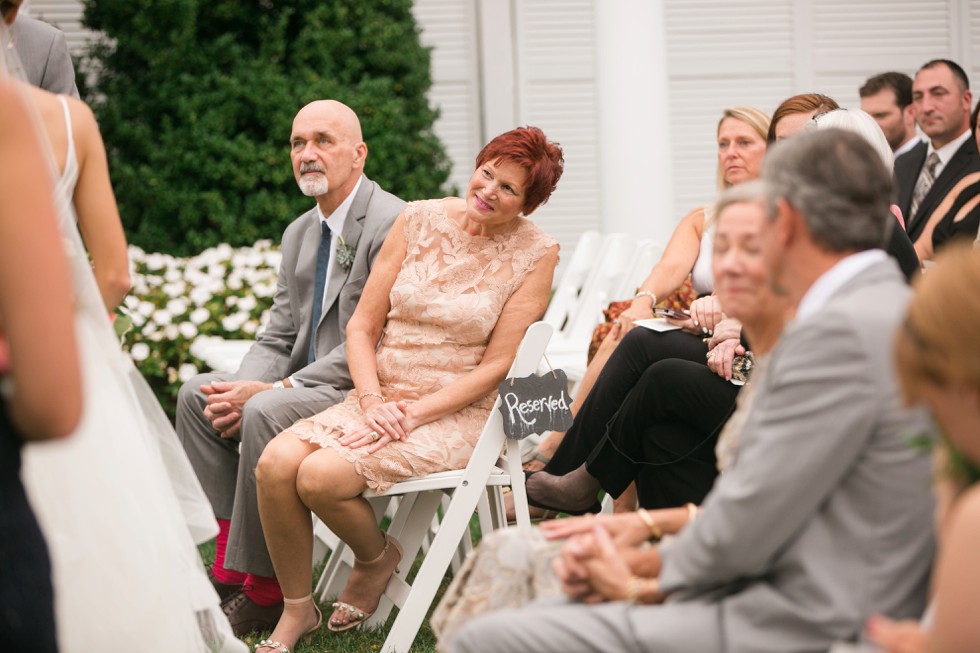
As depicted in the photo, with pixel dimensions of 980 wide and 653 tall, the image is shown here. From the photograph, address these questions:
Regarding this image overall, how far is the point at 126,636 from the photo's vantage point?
8.43 ft

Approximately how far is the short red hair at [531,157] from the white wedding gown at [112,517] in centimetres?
172

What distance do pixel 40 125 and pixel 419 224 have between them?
6.14ft

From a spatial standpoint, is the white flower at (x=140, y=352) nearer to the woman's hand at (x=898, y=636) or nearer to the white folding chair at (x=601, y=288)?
the white folding chair at (x=601, y=288)

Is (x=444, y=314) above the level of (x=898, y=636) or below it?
above

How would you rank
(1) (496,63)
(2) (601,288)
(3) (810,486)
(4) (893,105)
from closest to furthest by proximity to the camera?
(3) (810,486), (2) (601,288), (4) (893,105), (1) (496,63)

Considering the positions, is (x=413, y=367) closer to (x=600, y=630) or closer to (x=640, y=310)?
(x=640, y=310)

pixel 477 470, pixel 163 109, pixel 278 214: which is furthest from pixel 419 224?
pixel 163 109

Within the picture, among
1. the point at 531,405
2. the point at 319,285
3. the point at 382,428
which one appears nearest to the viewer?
the point at 531,405

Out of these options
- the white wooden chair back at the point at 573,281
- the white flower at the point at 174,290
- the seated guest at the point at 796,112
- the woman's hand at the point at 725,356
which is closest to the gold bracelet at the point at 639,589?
the woman's hand at the point at 725,356

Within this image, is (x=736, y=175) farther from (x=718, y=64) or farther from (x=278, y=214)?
(x=718, y=64)

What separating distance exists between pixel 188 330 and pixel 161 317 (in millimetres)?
189

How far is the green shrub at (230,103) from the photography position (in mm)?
8883

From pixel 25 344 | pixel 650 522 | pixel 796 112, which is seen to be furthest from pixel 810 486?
pixel 796 112

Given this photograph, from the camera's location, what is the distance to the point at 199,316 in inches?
309
